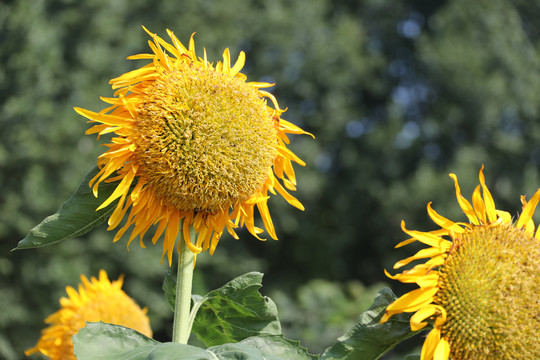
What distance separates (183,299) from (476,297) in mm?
659

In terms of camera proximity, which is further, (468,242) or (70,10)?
(70,10)

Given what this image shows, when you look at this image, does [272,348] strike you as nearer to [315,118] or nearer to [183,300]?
[183,300]

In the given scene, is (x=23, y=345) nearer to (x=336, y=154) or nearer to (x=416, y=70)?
(x=336, y=154)

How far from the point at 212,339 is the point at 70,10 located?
13011mm

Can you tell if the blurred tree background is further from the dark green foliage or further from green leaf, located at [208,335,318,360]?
green leaf, located at [208,335,318,360]

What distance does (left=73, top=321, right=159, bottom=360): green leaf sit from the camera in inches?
49.1

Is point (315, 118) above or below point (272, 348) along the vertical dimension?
below

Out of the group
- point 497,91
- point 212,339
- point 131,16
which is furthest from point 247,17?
point 212,339

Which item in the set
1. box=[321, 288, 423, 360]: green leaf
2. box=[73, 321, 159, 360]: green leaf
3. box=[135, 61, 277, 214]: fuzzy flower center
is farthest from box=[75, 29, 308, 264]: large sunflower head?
box=[321, 288, 423, 360]: green leaf

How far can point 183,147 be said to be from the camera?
57.7 inches

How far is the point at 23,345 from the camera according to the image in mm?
11461

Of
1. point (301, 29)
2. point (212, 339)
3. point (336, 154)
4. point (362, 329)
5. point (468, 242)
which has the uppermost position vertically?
point (301, 29)

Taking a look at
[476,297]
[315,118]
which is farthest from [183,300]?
[315,118]

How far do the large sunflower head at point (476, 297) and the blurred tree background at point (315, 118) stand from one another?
1082cm
